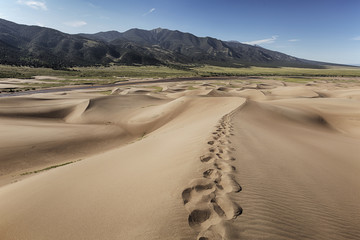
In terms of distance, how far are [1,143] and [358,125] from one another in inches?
1061

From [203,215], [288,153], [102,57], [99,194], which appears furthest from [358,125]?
[102,57]

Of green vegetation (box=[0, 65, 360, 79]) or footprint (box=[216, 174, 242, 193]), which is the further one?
green vegetation (box=[0, 65, 360, 79])

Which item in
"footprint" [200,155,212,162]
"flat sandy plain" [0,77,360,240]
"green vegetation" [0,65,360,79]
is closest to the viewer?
"flat sandy plain" [0,77,360,240]

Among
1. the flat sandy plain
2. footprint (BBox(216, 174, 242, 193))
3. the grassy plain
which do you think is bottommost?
the grassy plain

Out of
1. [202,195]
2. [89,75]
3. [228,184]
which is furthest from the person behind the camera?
[89,75]

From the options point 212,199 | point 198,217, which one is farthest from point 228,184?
point 198,217

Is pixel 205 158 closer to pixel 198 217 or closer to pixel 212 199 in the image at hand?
pixel 212 199

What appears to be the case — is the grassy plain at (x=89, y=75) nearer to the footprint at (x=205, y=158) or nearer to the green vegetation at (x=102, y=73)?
the green vegetation at (x=102, y=73)

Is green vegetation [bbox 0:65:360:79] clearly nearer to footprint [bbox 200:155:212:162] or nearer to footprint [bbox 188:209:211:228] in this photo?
footprint [bbox 200:155:212:162]

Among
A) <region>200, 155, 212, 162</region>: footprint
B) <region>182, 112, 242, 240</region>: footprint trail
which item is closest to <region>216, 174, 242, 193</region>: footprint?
<region>182, 112, 242, 240</region>: footprint trail

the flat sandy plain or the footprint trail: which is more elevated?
the footprint trail

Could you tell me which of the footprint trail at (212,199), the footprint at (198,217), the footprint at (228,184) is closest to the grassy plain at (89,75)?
the footprint trail at (212,199)

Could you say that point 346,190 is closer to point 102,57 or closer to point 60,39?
point 102,57

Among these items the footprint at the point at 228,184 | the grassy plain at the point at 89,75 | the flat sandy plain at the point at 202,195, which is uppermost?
the footprint at the point at 228,184
